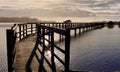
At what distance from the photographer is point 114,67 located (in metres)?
18.3

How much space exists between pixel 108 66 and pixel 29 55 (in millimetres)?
6851

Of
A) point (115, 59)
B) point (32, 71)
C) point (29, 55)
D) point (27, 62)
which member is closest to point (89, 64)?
point (115, 59)

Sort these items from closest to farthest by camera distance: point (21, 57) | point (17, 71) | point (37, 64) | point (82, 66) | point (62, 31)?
1. point (62, 31)
2. point (17, 71)
3. point (37, 64)
4. point (21, 57)
5. point (82, 66)

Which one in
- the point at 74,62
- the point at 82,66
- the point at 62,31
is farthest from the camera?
the point at 74,62

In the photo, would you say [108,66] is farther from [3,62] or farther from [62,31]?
[62,31]

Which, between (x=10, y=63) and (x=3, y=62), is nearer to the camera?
(x=10, y=63)

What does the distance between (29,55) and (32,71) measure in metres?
3.77

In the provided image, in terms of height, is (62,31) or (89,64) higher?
(62,31)

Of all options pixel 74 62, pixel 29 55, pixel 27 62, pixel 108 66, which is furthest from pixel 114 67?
pixel 27 62

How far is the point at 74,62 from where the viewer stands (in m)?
19.8

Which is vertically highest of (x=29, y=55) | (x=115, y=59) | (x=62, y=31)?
(x=62, y=31)

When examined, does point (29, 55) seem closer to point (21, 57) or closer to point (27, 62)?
point (21, 57)

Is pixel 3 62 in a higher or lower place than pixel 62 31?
lower

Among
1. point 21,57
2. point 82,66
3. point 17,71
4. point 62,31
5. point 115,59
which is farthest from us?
point 115,59
